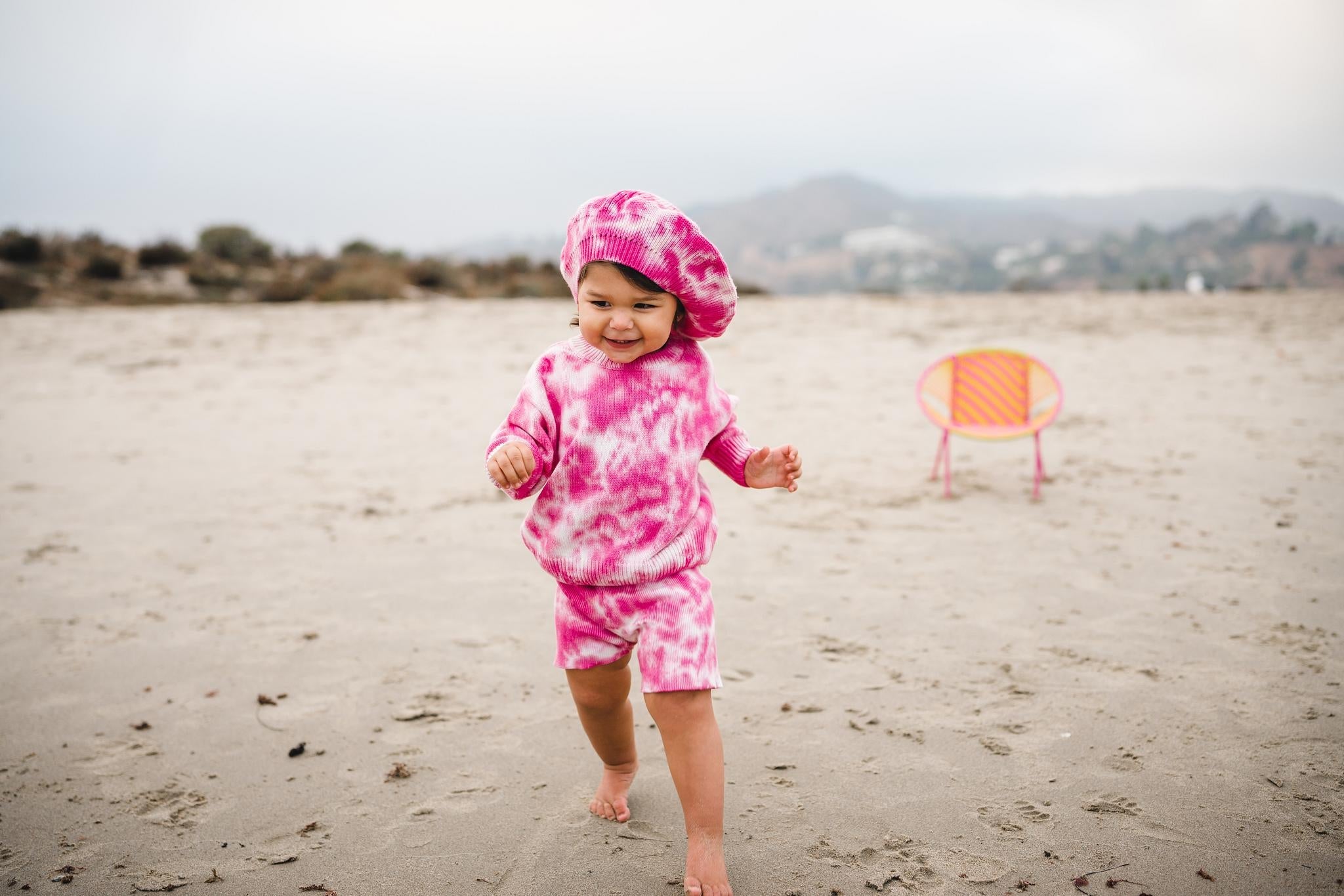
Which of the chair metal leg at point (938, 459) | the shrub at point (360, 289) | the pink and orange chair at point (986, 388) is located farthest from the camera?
the shrub at point (360, 289)

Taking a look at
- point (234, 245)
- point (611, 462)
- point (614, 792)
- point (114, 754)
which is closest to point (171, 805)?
point (114, 754)

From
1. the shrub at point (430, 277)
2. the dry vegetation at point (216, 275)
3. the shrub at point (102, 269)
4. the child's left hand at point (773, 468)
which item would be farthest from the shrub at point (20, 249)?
the child's left hand at point (773, 468)

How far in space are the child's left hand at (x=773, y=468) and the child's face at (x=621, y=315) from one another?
1.15 ft

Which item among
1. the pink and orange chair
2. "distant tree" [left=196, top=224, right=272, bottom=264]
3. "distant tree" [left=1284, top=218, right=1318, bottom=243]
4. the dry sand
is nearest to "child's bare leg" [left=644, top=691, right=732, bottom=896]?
the dry sand

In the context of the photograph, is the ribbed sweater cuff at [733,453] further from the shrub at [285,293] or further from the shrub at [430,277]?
the shrub at [430,277]

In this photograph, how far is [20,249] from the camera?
16875mm

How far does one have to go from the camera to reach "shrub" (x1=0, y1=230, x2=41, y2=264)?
16.8 meters

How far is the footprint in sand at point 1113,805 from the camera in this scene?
2029mm

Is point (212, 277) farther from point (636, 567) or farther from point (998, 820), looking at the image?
point (998, 820)

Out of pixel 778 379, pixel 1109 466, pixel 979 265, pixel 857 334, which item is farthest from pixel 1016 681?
pixel 979 265

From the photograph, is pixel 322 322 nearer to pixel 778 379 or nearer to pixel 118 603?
pixel 778 379

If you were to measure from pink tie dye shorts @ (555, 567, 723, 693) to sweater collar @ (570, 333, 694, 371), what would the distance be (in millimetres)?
444

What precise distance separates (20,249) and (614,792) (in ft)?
65.5

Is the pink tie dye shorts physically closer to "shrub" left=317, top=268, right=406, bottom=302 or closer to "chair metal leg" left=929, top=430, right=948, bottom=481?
"chair metal leg" left=929, top=430, right=948, bottom=481
